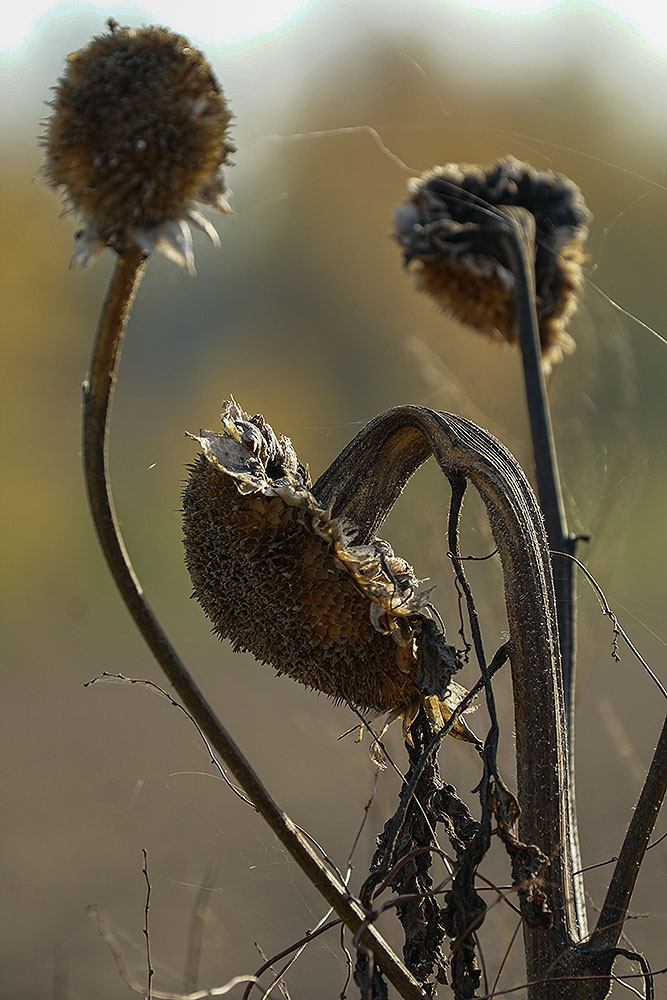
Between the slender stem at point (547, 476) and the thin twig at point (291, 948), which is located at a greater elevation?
the slender stem at point (547, 476)

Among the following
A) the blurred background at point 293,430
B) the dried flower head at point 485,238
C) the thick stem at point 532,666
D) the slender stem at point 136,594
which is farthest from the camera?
the blurred background at point 293,430

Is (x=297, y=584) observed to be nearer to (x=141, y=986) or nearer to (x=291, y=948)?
(x=291, y=948)

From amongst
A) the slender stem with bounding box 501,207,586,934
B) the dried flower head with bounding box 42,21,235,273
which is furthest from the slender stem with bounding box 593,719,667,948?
the dried flower head with bounding box 42,21,235,273

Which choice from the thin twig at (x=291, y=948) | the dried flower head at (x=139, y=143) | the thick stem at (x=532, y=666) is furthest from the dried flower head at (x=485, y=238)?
the thin twig at (x=291, y=948)

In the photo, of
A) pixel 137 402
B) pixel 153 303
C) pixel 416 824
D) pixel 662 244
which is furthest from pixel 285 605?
pixel 137 402

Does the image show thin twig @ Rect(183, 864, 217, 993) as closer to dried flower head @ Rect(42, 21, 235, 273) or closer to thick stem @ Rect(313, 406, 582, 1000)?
thick stem @ Rect(313, 406, 582, 1000)

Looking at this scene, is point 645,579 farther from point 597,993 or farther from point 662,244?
point 597,993

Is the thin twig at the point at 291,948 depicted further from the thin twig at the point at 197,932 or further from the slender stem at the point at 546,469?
the thin twig at the point at 197,932
